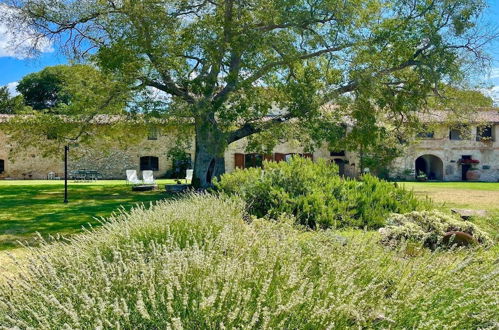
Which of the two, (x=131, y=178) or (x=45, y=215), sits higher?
(x=131, y=178)

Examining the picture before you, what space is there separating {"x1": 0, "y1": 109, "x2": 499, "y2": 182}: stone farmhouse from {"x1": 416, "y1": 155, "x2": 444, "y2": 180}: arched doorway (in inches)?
3.2

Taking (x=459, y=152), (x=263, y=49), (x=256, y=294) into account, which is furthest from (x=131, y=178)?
(x=459, y=152)

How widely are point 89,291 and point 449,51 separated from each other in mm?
16050

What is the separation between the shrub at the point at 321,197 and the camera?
8273mm

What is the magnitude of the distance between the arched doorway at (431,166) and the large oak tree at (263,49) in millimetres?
19951

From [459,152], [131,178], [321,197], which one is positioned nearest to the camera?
[321,197]

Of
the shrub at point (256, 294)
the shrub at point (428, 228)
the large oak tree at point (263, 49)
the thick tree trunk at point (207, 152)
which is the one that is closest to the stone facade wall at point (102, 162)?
the thick tree trunk at point (207, 152)

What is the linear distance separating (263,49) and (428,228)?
34.1ft

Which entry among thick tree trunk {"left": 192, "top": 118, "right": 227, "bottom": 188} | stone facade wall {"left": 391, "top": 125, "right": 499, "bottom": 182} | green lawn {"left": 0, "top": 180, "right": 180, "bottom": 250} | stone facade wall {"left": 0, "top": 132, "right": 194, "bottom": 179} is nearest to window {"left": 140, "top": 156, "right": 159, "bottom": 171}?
stone facade wall {"left": 0, "top": 132, "right": 194, "bottom": 179}

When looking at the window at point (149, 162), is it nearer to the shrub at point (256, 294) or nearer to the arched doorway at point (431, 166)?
the arched doorway at point (431, 166)

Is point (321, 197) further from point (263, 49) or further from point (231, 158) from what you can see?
point (231, 158)

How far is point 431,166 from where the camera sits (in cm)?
3784

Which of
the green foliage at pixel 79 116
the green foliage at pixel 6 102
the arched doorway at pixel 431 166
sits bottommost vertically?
the arched doorway at pixel 431 166

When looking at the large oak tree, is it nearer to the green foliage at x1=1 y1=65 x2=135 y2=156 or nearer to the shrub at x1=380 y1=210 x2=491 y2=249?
the green foliage at x1=1 y1=65 x2=135 y2=156
